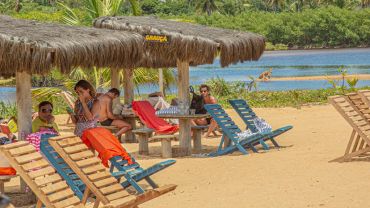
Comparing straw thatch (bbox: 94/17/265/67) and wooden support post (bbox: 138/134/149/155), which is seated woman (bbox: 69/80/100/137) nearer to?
straw thatch (bbox: 94/17/265/67)

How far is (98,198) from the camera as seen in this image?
721cm

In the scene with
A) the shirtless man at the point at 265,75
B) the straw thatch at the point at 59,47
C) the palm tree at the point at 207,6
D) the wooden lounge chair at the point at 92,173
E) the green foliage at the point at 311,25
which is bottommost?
the palm tree at the point at 207,6

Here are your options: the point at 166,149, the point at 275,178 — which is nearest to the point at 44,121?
the point at 275,178

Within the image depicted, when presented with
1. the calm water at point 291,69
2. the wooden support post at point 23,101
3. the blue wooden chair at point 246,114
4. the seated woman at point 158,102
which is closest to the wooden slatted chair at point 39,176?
the wooden support post at point 23,101

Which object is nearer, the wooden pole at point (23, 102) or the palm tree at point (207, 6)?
the wooden pole at point (23, 102)

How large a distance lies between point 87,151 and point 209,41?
199 inches

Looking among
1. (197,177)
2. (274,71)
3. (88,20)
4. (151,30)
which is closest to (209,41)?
(151,30)

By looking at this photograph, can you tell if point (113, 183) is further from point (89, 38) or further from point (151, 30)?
point (151, 30)

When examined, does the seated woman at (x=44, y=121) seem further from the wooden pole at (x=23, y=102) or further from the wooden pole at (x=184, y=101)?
the wooden pole at (x=184, y=101)

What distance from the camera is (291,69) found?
50.6m

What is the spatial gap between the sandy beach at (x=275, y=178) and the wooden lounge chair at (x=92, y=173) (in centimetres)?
97

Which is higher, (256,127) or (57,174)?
(57,174)

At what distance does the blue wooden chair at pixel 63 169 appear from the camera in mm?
7602

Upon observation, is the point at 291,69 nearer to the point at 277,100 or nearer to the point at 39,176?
the point at 277,100
